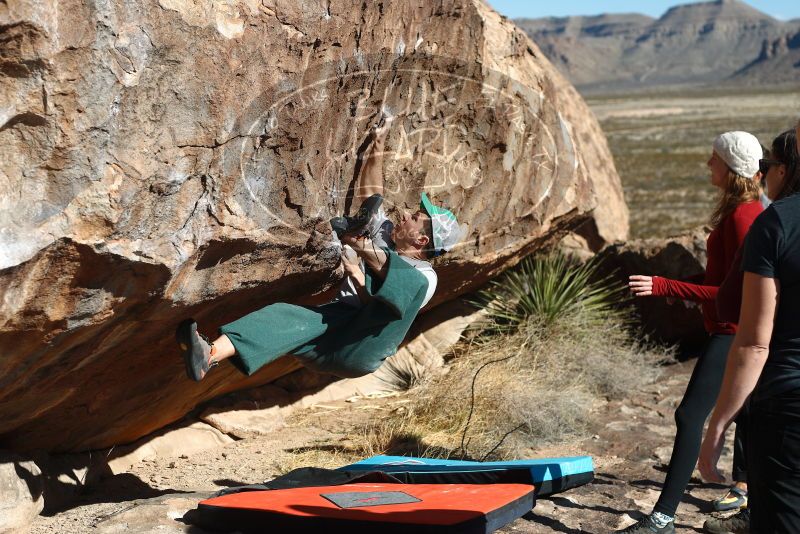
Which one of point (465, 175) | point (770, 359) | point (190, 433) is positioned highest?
point (465, 175)

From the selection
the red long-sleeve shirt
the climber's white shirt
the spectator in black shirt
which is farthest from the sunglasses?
the climber's white shirt

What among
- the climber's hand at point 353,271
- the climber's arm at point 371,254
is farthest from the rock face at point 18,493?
the climber's arm at point 371,254

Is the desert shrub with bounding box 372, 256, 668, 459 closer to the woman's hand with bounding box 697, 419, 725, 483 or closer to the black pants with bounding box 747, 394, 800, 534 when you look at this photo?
the woman's hand with bounding box 697, 419, 725, 483

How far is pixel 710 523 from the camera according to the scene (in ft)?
15.6

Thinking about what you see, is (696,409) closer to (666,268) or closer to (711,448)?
(711,448)

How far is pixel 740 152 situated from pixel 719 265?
53 centimetres

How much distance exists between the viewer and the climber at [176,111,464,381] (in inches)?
156

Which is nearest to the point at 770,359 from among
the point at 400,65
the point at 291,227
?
the point at 291,227

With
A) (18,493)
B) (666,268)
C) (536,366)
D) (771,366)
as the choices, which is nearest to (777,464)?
(771,366)

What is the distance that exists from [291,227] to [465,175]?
1.71m

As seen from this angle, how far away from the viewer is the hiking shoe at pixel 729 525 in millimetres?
4711

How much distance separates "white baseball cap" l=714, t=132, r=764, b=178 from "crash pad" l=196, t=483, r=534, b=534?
68.8 inches

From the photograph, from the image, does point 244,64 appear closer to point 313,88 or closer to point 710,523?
point 313,88

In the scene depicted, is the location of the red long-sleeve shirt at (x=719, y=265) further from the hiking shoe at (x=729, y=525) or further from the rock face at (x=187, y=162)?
the rock face at (x=187, y=162)
